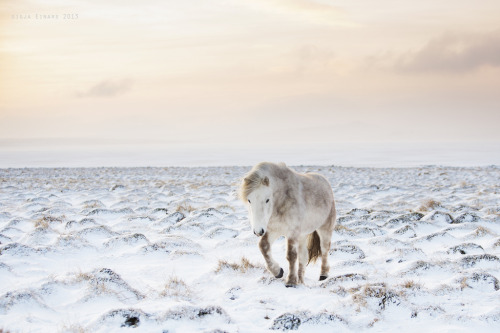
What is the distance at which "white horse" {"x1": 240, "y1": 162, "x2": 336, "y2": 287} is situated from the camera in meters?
6.79

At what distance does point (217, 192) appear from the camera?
66.7ft

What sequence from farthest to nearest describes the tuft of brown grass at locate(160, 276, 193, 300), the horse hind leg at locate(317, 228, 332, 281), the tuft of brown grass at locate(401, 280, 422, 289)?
the horse hind leg at locate(317, 228, 332, 281), the tuft of brown grass at locate(401, 280, 422, 289), the tuft of brown grass at locate(160, 276, 193, 300)

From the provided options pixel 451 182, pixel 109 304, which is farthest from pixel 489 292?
pixel 451 182

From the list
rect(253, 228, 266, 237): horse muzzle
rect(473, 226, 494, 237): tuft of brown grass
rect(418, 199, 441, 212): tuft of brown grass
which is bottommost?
rect(473, 226, 494, 237): tuft of brown grass

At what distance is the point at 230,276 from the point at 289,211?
1.49 m

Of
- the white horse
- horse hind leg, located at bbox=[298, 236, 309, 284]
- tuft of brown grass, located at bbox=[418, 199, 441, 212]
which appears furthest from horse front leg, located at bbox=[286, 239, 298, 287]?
tuft of brown grass, located at bbox=[418, 199, 441, 212]

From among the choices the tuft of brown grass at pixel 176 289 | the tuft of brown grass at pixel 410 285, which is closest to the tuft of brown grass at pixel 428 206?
the tuft of brown grass at pixel 410 285

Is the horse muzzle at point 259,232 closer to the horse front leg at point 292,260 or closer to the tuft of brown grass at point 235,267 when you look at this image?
the horse front leg at point 292,260

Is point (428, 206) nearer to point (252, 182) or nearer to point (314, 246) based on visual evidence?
point (314, 246)

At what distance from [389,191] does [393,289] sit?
14.3 meters

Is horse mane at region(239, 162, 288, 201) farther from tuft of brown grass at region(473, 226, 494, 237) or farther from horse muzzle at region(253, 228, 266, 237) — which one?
tuft of brown grass at region(473, 226, 494, 237)

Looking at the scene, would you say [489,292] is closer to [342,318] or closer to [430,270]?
[430,270]

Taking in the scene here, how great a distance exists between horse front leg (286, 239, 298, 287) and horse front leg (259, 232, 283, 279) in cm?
17

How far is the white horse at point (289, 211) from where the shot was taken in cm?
679
